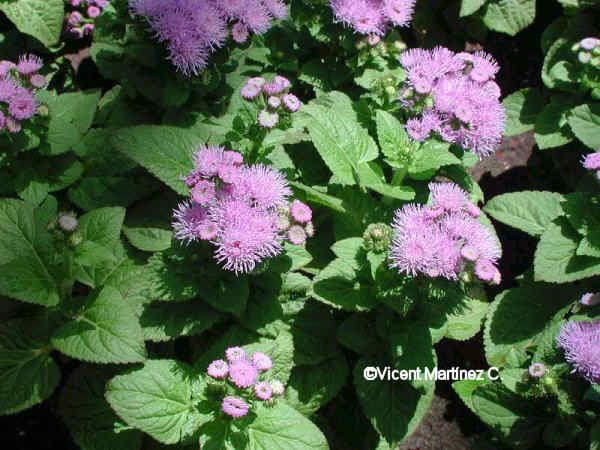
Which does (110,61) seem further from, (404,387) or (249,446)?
(404,387)

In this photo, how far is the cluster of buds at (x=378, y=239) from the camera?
2443 mm

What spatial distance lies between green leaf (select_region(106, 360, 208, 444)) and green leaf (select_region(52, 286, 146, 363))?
14cm

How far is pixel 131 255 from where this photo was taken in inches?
112

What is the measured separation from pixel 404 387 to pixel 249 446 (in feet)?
2.72

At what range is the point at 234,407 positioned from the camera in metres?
2.17

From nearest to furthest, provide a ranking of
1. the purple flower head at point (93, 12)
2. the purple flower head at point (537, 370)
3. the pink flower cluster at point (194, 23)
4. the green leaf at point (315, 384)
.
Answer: the purple flower head at point (537, 370), the pink flower cluster at point (194, 23), the green leaf at point (315, 384), the purple flower head at point (93, 12)

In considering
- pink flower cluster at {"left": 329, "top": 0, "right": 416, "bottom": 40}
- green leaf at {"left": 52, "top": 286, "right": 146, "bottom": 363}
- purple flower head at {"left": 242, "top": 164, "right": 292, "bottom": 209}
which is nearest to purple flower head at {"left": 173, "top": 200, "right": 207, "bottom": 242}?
purple flower head at {"left": 242, "top": 164, "right": 292, "bottom": 209}

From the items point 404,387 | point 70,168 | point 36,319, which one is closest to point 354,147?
point 404,387

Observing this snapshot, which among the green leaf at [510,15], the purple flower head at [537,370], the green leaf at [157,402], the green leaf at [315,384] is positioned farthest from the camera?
the green leaf at [510,15]

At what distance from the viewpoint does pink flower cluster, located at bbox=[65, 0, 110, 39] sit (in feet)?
12.2

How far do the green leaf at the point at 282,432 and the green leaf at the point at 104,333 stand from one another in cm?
57

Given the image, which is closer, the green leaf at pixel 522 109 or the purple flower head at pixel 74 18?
the purple flower head at pixel 74 18

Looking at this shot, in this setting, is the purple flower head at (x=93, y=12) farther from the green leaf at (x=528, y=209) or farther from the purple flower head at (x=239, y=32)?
the green leaf at (x=528, y=209)

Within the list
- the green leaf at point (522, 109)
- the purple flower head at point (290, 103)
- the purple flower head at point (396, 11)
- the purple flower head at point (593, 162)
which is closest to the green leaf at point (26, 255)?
the purple flower head at point (290, 103)
